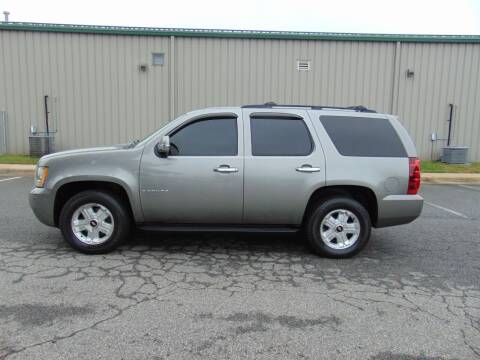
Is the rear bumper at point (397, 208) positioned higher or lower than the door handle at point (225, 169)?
lower

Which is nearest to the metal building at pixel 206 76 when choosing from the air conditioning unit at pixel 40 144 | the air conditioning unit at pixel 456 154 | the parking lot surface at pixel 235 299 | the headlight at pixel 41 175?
the air conditioning unit at pixel 40 144

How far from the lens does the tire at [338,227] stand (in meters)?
4.74

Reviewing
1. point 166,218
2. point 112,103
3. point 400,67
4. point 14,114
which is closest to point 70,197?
point 166,218

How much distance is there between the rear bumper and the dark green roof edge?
10.9 meters

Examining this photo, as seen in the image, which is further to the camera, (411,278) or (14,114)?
(14,114)

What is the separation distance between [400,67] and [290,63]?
3975 mm

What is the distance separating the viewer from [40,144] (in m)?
13.8

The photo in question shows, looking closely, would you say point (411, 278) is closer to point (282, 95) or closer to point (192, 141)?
point (192, 141)

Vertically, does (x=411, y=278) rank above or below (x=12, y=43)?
below

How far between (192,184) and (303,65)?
11192 millimetres

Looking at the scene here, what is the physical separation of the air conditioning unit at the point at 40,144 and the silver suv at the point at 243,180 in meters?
10.1

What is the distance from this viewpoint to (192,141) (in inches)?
188

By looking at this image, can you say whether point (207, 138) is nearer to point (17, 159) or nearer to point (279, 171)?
point (279, 171)

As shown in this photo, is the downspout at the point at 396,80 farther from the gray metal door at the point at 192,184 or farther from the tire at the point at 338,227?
the gray metal door at the point at 192,184
